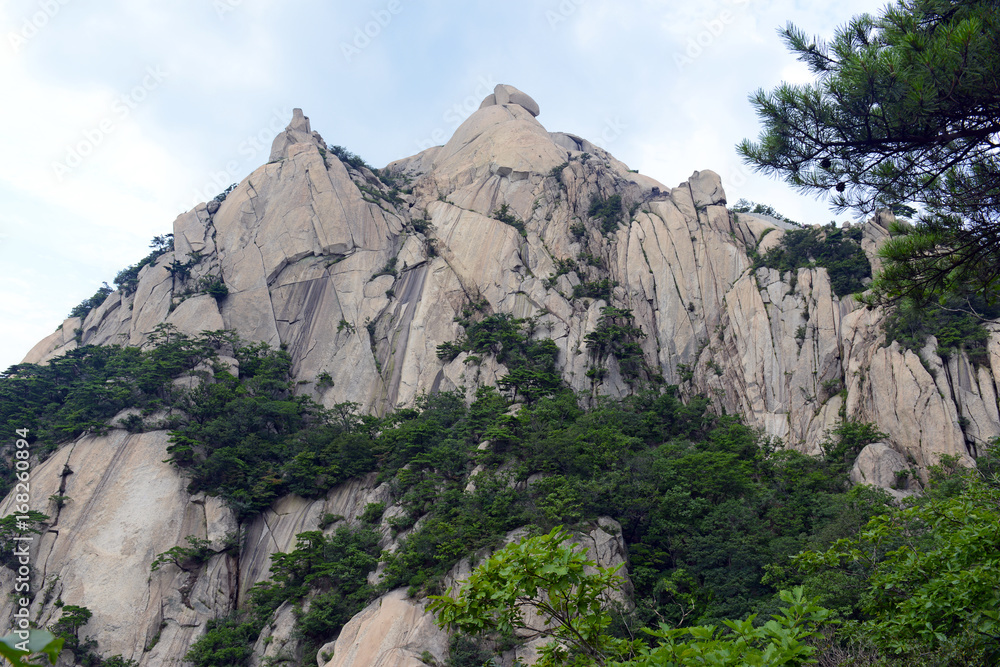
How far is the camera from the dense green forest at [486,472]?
16.2 meters

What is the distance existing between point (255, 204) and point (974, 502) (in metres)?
38.1

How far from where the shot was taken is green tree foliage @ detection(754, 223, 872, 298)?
2716 centimetres

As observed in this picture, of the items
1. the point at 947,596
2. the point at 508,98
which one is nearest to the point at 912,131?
the point at 947,596

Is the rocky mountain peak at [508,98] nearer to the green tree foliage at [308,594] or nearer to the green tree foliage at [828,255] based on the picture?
the green tree foliage at [828,255]

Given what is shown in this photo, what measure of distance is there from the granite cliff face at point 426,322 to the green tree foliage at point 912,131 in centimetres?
1372

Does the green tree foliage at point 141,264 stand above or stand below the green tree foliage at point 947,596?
above

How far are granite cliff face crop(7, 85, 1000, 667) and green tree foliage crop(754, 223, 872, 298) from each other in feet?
2.23

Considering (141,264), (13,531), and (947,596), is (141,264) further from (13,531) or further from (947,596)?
(947,596)

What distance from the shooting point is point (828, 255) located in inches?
1139

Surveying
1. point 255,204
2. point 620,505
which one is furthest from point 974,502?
point 255,204

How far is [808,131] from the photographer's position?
664 centimetres

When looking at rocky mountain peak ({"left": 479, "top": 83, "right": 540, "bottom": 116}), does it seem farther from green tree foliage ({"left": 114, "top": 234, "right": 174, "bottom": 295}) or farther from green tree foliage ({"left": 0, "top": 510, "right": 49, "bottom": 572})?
green tree foliage ({"left": 0, "top": 510, "right": 49, "bottom": 572})

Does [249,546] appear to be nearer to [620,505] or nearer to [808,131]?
[620,505]

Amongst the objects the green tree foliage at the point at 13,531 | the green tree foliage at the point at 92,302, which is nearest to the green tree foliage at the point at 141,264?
the green tree foliage at the point at 92,302
